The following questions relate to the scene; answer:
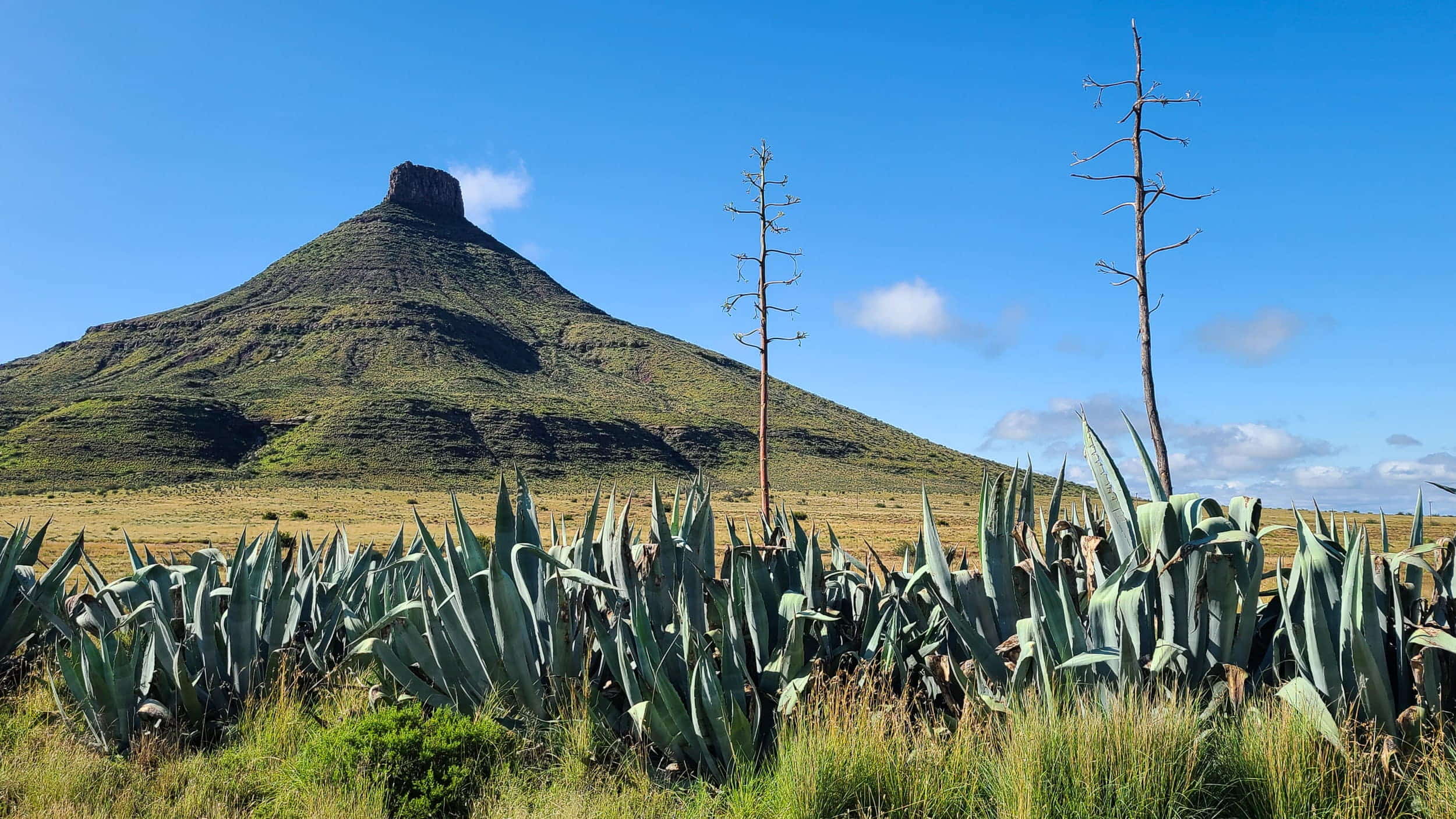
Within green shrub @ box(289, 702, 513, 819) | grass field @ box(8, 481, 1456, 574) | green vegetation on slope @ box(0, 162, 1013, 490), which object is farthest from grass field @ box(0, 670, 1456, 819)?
green vegetation on slope @ box(0, 162, 1013, 490)

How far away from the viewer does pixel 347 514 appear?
122 ft

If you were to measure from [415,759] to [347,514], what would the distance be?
3701 cm

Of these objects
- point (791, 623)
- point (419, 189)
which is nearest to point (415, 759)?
point (791, 623)

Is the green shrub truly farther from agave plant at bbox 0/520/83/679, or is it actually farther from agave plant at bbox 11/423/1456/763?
agave plant at bbox 0/520/83/679

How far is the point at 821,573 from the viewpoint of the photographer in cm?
428

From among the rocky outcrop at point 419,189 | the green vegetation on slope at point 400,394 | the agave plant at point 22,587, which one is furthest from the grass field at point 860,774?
the rocky outcrop at point 419,189

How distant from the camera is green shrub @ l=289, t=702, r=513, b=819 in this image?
11.1 ft

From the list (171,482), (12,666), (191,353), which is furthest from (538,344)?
(12,666)

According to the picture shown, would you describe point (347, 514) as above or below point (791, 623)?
below

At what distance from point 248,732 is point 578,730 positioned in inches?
72.3

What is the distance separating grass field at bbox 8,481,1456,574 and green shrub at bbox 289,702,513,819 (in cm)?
1214

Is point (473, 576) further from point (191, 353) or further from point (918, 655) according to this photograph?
point (191, 353)

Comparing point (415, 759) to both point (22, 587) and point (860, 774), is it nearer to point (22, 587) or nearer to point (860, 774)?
point (860, 774)

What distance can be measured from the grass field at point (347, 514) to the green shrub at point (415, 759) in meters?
12.1
